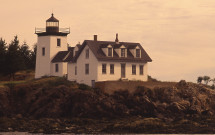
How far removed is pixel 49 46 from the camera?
8181cm

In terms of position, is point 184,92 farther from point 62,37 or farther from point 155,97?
point 62,37

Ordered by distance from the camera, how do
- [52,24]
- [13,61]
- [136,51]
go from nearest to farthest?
[136,51] → [52,24] → [13,61]

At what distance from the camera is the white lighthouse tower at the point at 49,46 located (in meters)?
81.6

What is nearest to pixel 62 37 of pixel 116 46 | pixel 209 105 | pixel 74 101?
pixel 116 46

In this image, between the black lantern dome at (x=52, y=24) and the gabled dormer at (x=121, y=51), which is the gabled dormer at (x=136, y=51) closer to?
the gabled dormer at (x=121, y=51)

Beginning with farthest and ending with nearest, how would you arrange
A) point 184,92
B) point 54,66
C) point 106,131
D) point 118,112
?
point 54,66 → point 184,92 → point 118,112 → point 106,131

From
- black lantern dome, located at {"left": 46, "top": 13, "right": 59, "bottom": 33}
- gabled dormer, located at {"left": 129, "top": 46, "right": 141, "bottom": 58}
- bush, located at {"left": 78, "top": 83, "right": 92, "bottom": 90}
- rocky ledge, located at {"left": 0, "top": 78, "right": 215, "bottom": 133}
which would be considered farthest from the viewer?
black lantern dome, located at {"left": 46, "top": 13, "right": 59, "bottom": 33}

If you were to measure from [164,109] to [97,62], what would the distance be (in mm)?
10303

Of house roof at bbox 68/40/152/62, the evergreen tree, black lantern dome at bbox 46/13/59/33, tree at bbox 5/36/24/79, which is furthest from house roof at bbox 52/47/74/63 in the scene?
the evergreen tree

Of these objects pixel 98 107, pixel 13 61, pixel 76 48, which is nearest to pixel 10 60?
pixel 13 61

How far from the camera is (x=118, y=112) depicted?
6525cm

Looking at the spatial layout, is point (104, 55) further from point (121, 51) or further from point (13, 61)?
point (13, 61)

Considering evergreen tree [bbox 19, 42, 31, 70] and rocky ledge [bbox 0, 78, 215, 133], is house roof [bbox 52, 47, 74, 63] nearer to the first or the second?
rocky ledge [bbox 0, 78, 215, 133]

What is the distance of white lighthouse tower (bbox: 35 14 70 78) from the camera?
268 ft
